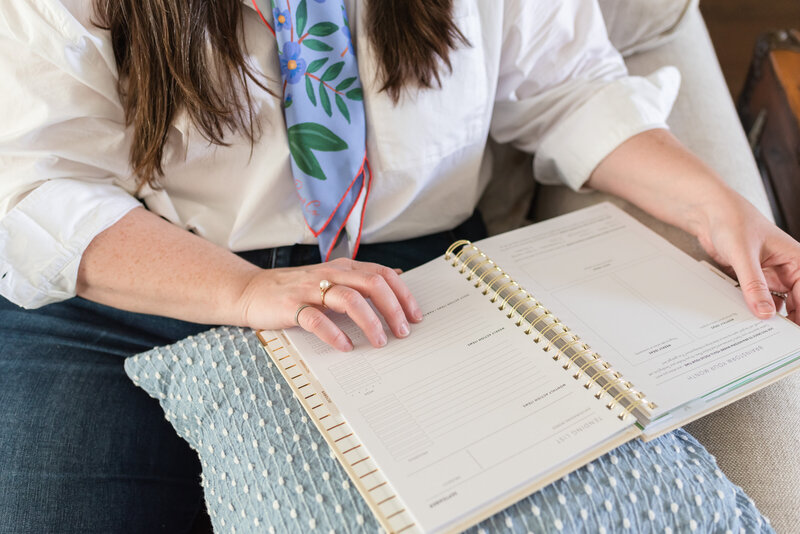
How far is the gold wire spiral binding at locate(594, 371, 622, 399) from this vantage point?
1.97ft

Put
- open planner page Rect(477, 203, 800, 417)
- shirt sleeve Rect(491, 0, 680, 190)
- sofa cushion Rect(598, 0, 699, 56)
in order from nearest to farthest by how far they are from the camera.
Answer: open planner page Rect(477, 203, 800, 417) → shirt sleeve Rect(491, 0, 680, 190) → sofa cushion Rect(598, 0, 699, 56)

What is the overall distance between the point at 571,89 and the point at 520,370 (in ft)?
1.60

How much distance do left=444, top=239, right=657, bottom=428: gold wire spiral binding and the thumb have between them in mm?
203

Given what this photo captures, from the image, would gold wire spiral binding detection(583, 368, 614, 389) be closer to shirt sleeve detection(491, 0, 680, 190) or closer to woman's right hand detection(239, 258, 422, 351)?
woman's right hand detection(239, 258, 422, 351)

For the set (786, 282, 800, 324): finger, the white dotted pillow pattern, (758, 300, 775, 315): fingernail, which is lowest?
the white dotted pillow pattern

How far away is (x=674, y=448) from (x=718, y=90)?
718mm

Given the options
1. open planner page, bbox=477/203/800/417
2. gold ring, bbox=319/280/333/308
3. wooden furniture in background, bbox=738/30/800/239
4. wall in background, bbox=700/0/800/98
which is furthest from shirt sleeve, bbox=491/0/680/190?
wall in background, bbox=700/0/800/98

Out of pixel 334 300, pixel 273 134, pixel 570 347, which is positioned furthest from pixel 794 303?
pixel 273 134

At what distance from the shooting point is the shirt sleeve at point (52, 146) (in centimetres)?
67

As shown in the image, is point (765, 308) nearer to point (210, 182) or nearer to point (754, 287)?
point (754, 287)

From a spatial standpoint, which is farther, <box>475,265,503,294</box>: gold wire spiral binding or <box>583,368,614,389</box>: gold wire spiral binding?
<box>475,265,503,294</box>: gold wire spiral binding

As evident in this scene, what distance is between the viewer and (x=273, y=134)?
30.6 inches

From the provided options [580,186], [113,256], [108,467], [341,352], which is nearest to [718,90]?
[580,186]

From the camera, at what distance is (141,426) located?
30.9 inches
